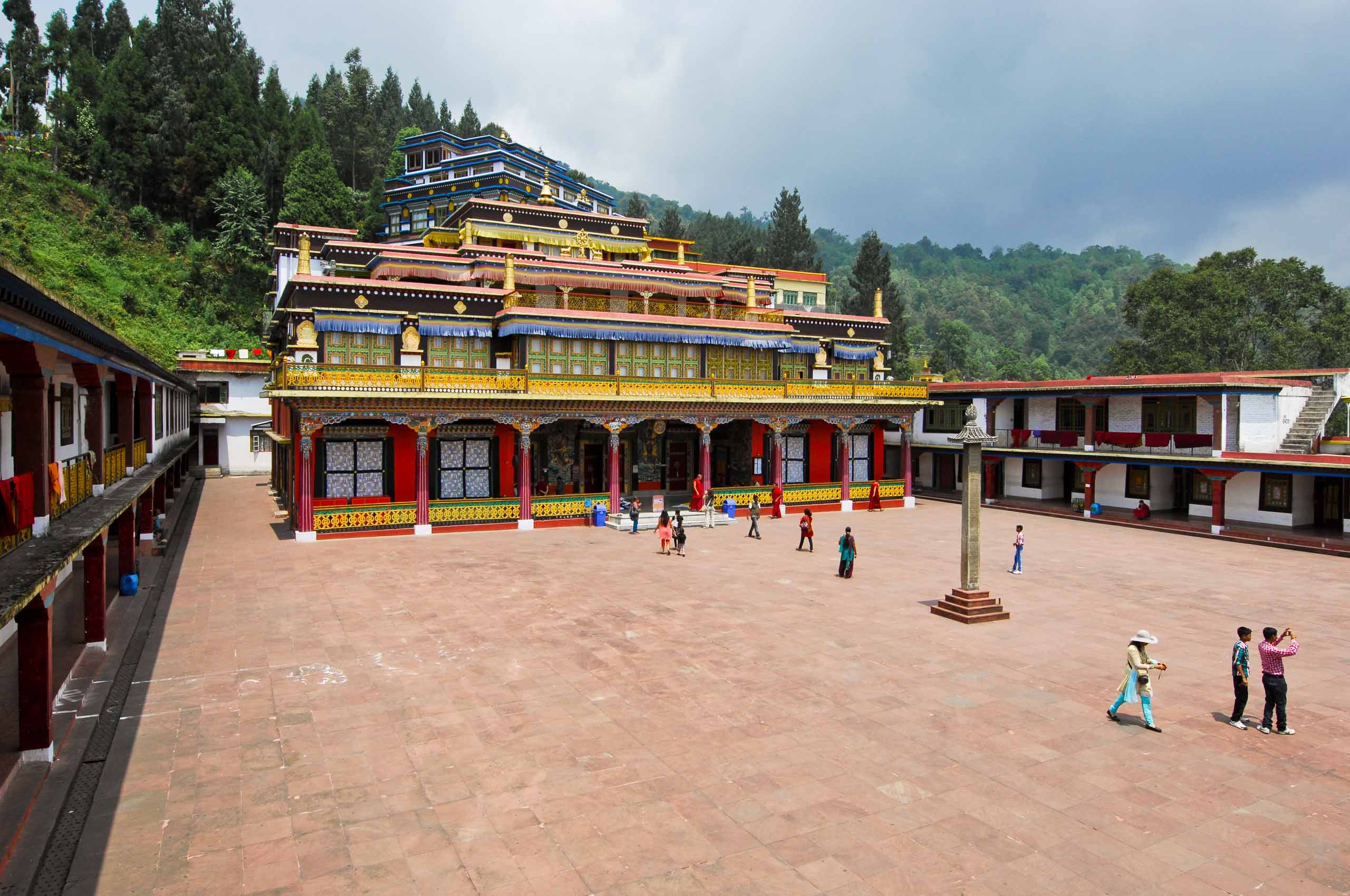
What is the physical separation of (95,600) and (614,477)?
1824 cm

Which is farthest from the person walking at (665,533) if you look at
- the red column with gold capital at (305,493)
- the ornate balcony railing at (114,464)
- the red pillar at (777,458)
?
the ornate balcony railing at (114,464)

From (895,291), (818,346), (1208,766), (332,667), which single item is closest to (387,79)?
(895,291)

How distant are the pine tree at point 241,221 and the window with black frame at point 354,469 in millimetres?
46731

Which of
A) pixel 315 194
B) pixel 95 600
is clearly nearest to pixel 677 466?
pixel 95 600

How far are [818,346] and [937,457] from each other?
466 inches

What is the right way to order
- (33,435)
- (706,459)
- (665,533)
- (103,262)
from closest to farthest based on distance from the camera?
(33,435) < (665,533) < (706,459) < (103,262)

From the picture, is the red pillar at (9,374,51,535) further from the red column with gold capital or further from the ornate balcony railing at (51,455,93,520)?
the red column with gold capital

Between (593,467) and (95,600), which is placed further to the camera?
(593,467)

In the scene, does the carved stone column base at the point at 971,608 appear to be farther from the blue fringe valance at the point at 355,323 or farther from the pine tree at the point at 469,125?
the pine tree at the point at 469,125

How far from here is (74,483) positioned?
12586 millimetres

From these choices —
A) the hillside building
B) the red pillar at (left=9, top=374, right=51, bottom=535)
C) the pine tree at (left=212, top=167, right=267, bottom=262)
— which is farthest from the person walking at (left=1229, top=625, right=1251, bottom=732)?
the pine tree at (left=212, top=167, right=267, bottom=262)

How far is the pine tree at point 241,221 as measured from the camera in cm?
6481

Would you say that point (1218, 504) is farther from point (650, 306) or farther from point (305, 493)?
point (305, 493)

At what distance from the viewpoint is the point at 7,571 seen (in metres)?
8.14
